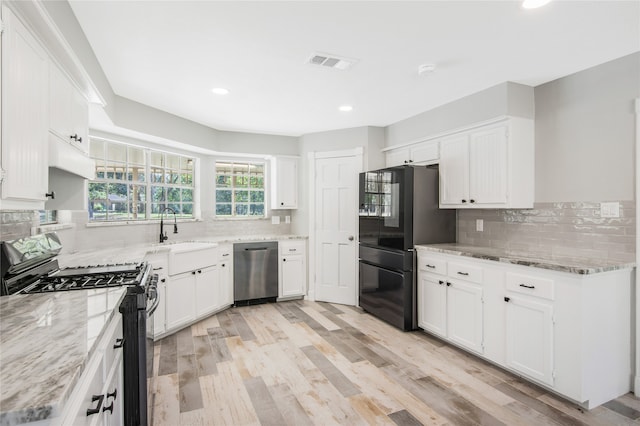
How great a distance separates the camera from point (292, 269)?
4770mm

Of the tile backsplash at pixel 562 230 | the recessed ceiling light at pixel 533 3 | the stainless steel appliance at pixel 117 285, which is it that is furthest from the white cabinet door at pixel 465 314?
the stainless steel appliance at pixel 117 285

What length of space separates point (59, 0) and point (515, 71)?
120 inches

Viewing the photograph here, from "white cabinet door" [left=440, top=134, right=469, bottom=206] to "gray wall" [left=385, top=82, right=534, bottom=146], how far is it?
169 millimetres

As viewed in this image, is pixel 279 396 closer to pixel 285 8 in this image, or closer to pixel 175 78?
pixel 285 8

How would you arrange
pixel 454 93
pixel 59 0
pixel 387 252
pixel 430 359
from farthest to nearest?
pixel 387 252 → pixel 454 93 → pixel 430 359 → pixel 59 0

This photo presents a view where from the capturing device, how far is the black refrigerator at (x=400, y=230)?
352cm

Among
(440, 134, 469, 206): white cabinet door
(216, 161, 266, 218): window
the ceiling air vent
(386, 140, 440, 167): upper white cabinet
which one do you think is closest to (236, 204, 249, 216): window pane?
(216, 161, 266, 218): window

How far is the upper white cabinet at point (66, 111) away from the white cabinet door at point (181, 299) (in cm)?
161

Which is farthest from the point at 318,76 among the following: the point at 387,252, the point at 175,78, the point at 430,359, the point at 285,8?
the point at 430,359

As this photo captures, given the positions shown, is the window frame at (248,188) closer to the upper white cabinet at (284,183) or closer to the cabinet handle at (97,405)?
the upper white cabinet at (284,183)

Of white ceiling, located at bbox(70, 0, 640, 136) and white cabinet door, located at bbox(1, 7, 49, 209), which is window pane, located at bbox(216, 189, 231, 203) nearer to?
white ceiling, located at bbox(70, 0, 640, 136)

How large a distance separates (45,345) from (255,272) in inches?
141

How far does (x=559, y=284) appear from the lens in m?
2.29

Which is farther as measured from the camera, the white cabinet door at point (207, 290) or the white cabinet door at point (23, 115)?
the white cabinet door at point (207, 290)
